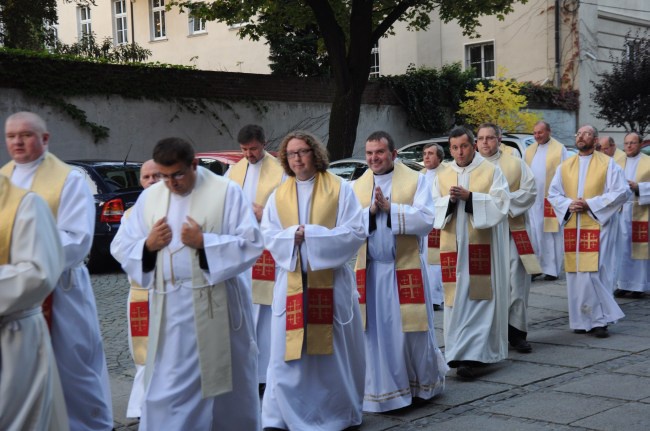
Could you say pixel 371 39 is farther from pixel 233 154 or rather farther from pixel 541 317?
pixel 541 317

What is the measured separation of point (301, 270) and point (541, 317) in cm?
473

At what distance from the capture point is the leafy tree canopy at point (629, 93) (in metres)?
22.9

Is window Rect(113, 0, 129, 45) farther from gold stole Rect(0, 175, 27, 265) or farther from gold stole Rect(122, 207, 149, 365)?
gold stole Rect(0, 175, 27, 265)

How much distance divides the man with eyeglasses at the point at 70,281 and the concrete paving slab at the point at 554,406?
261 cm

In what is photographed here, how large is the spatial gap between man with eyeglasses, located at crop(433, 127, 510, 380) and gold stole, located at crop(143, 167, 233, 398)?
2864mm

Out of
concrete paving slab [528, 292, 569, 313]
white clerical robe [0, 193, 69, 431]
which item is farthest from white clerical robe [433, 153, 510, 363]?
white clerical robe [0, 193, 69, 431]

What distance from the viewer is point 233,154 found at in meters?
13.5

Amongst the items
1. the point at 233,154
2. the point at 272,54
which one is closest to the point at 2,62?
the point at 233,154

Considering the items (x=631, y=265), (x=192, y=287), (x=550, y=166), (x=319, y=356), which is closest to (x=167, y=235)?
(x=192, y=287)

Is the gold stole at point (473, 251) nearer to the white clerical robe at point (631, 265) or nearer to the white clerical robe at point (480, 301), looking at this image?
the white clerical robe at point (480, 301)

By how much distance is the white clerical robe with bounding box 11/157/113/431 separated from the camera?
5.50 meters

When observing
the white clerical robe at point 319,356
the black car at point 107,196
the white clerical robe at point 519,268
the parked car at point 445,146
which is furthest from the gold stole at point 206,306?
the parked car at point 445,146

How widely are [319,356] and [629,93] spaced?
747 inches

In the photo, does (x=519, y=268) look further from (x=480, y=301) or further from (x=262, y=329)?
(x=262, y=329)
